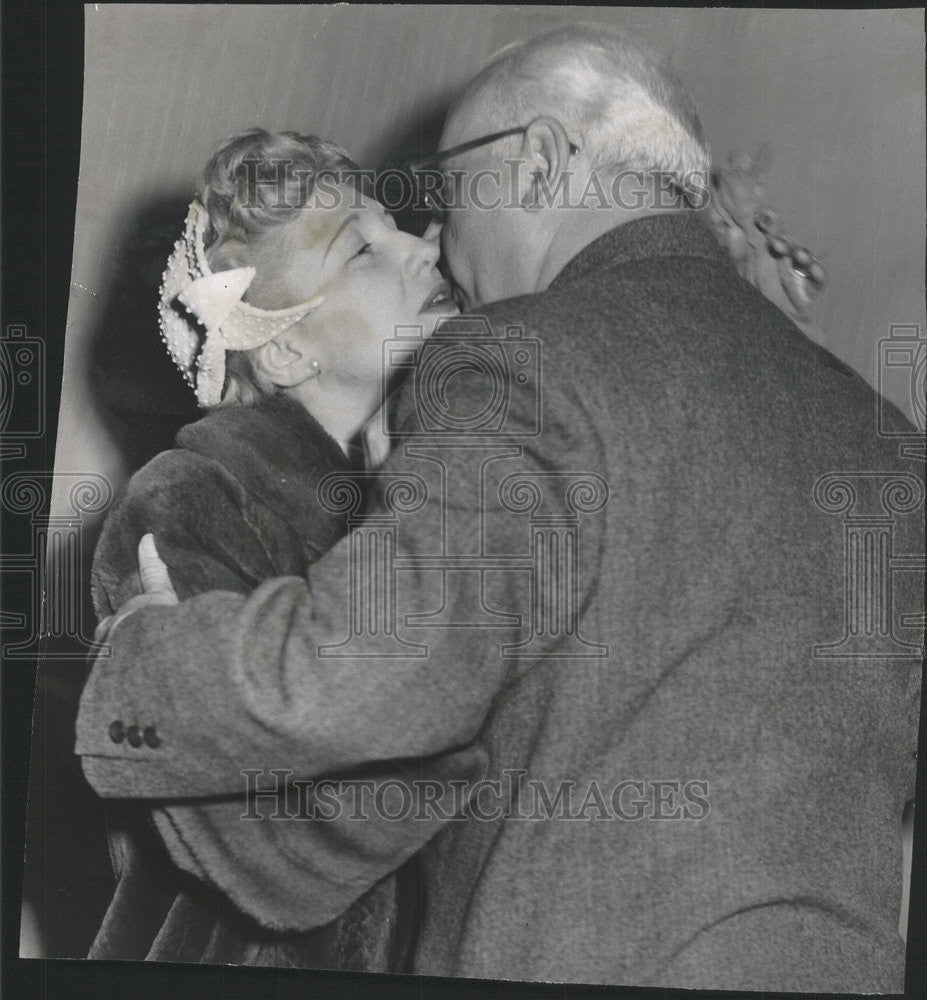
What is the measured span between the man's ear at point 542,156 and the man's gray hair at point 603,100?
2 centimetres

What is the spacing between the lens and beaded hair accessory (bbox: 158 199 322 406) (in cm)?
244

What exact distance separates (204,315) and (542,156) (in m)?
0.63

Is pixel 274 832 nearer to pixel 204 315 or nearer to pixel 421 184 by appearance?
pixel 204 315

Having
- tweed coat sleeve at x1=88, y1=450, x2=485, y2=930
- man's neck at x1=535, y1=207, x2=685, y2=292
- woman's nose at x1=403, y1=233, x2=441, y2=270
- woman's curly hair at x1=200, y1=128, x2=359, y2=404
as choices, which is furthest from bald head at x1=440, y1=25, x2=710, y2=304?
tweed coat sleeve at x1=88, y1=450, x2=485, y2=930

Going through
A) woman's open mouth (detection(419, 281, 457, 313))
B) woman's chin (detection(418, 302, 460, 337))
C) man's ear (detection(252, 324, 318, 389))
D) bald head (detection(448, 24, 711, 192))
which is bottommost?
man's ear (detection(252, 324, 318, 389))

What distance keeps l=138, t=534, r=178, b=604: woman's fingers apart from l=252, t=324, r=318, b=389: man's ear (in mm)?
340

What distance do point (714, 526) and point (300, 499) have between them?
70 centimetres

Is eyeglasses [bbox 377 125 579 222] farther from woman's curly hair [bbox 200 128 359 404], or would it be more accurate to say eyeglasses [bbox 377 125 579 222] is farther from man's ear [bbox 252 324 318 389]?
man's ear [bbox 252 324 318 389]

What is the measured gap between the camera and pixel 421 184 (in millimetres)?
2439

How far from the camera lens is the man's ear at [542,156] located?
7.32ft

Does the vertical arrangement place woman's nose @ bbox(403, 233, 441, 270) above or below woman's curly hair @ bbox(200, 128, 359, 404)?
below

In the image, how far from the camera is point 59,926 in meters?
2.46

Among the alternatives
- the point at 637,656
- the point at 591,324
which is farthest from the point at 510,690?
the point at 591,324

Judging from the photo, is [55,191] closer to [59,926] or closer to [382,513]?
[382,513]
